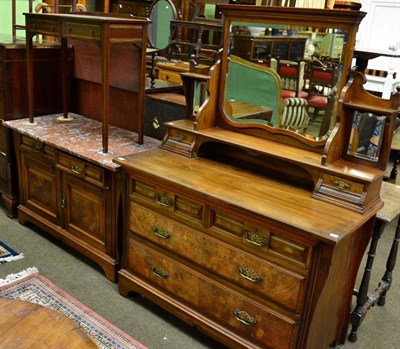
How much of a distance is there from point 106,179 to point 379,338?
66.4 inches

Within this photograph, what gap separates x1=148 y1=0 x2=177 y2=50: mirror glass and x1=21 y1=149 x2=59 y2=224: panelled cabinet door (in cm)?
121

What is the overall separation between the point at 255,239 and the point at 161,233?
57 centimetres

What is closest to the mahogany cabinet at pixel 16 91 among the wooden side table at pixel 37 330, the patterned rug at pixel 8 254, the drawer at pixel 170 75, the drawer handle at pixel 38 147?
the drawer handle at pixel 38 147

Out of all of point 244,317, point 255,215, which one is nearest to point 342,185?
point 255,215

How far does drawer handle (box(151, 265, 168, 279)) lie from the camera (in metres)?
2.34

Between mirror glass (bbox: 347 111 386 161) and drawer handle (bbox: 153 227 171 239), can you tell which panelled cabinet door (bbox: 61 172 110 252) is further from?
mirror glass (bbox: 347 111 386 161)

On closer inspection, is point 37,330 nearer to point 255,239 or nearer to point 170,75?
point 255,239

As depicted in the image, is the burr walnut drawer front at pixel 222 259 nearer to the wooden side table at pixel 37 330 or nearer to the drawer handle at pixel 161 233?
the drawer handle at pixel 161 233

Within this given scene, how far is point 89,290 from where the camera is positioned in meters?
2.64

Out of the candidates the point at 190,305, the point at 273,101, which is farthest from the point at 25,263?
the point at 273,101

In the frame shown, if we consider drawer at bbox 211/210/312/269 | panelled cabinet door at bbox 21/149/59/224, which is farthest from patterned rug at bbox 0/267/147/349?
drawer at bbox 211/210/312/269

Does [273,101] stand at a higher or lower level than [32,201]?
higher

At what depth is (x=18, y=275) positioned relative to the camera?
271 centimetres

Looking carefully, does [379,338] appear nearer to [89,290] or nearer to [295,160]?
[295,160]
